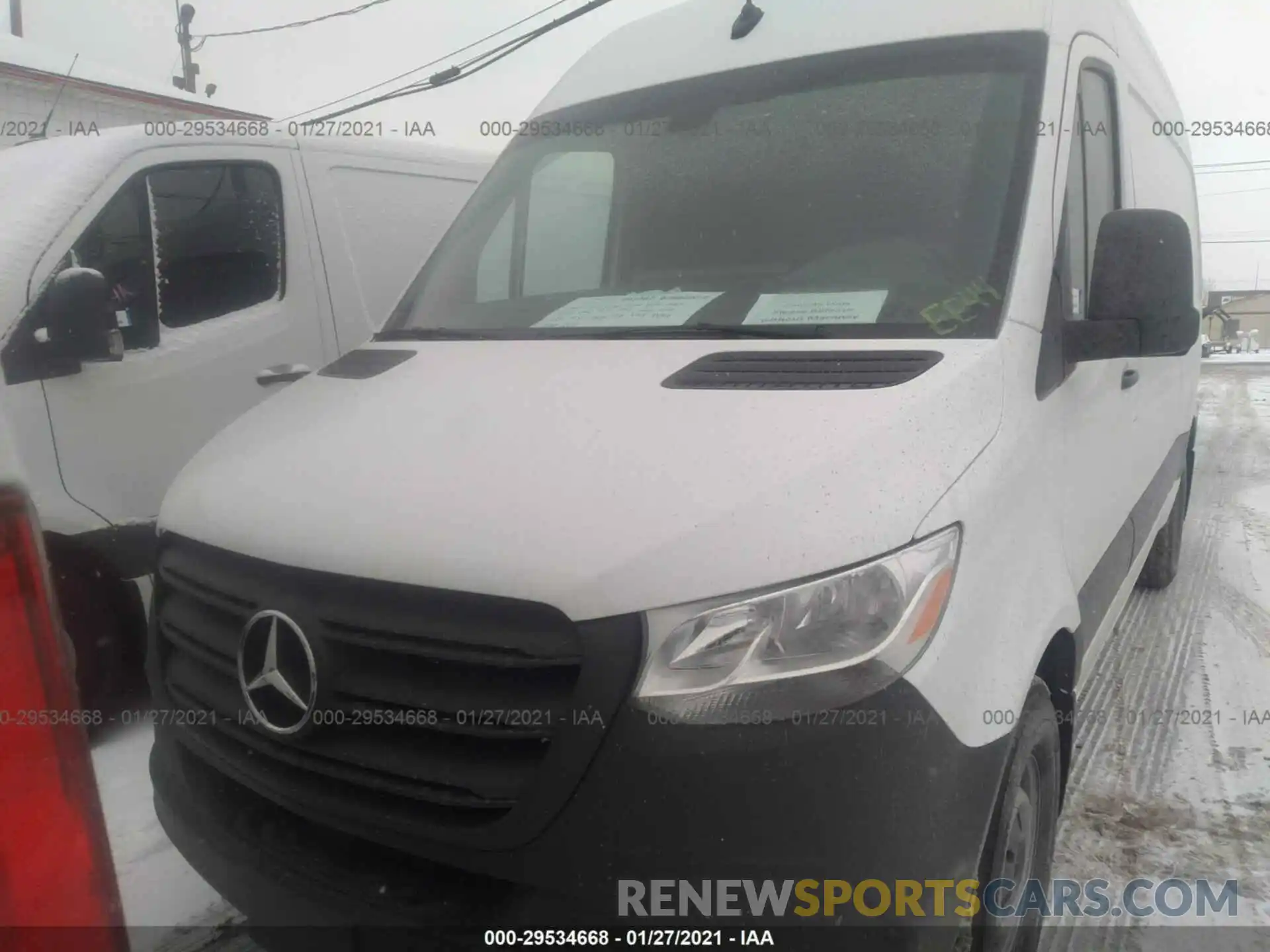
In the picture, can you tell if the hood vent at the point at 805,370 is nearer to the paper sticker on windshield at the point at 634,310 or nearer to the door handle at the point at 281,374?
the paper sticker on windshield at the point at 634,310

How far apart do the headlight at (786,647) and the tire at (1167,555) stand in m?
3.90

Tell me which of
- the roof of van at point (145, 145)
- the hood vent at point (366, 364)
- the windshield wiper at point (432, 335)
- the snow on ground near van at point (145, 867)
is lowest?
the snow on ground near van at point (145, 867)

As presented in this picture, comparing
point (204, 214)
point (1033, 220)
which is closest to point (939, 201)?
point (1033, 220)

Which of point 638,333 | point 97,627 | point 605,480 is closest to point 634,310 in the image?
point 638,333

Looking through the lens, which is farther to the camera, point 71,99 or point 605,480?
point 71,99

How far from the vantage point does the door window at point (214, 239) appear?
150 inches

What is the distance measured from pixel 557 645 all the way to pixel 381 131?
4146 millimetres

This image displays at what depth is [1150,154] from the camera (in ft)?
11.3

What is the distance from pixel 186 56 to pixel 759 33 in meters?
16.1

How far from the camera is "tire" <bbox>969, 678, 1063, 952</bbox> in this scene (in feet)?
5.92

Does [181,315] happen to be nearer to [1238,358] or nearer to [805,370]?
[805,370]

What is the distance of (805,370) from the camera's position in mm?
1925

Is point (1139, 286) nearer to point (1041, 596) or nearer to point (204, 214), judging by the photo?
point (1041, 596)

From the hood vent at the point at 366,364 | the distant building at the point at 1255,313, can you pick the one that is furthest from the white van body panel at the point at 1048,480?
the distant building at the point at 1255,313
